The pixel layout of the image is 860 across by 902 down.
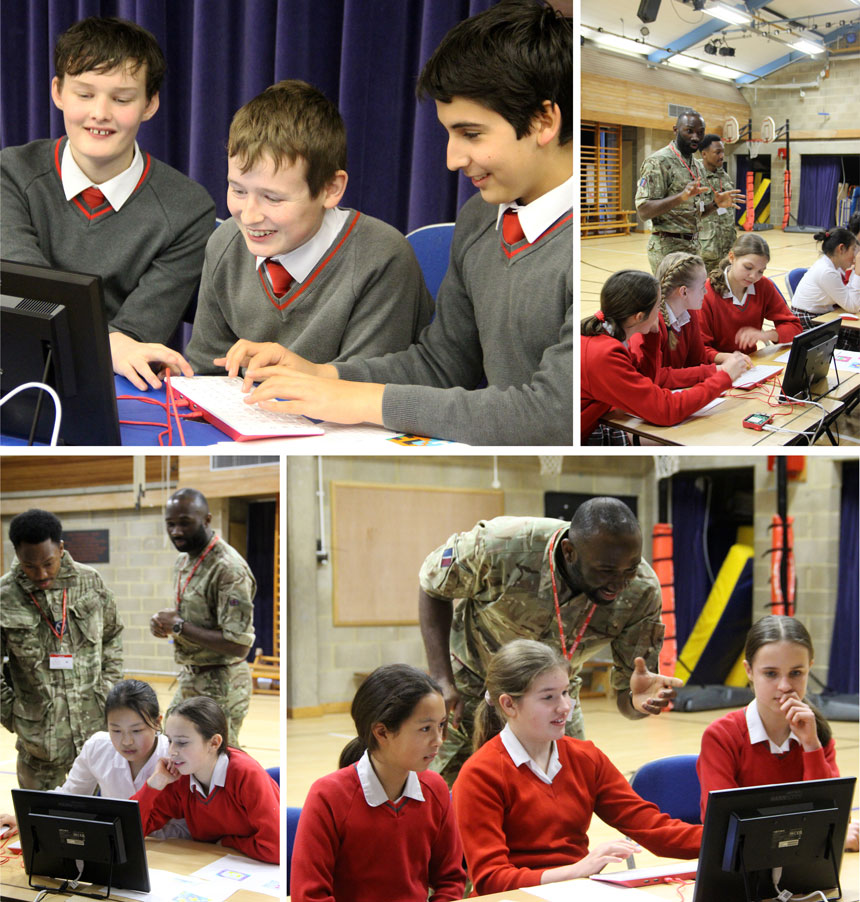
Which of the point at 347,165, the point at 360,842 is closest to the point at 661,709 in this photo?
the point at 360,842

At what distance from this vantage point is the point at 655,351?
63.6 inches

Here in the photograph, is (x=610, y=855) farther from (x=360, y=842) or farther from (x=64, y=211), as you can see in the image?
(x=64, y=211)

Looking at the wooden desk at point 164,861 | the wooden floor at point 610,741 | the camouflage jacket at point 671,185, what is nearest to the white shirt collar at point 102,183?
the camouflage jacket at point 671,185

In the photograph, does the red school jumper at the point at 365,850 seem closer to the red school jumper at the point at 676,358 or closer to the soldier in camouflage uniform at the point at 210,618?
the soldier in camouflage uniform at the point at 210,618

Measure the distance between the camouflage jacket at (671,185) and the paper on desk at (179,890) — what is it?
149 cm

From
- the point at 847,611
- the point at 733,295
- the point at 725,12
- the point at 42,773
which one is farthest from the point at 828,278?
the point at 42,773

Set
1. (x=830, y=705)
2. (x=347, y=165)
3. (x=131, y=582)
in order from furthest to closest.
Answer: (x=830, y=705), (x=131, y=582), (x=347, y=165)

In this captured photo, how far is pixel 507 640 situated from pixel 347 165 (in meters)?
1.00

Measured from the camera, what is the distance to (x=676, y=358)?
1619mm

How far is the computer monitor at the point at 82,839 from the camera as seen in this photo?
6.30 ft

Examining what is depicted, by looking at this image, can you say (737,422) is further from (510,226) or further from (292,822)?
(292,822)

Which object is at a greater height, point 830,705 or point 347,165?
point 347,165

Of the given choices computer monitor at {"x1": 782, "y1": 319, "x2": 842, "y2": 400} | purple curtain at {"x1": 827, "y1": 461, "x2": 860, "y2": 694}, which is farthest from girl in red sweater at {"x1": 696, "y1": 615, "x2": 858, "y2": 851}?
computer monitor at {"x1": 782, "y1": 319, "x2": 842, "y2": 400}

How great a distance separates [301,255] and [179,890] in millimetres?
1268
